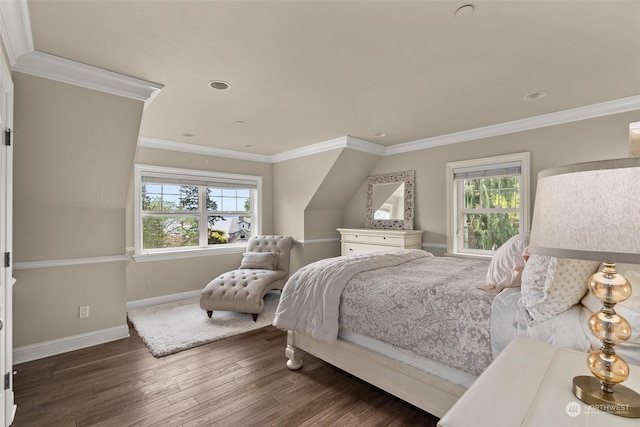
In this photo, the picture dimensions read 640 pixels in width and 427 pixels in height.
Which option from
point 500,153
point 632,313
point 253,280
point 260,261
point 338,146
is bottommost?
point 253,280

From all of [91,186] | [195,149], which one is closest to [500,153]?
[195,149]

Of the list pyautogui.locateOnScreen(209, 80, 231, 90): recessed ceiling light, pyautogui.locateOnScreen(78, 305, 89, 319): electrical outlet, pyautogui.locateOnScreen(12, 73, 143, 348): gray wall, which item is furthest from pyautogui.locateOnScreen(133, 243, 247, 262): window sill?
pyautogui.locateOnScreen(209, 80, 231, 90): recessed ceiling light

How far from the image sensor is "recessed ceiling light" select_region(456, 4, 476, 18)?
5.24 ft

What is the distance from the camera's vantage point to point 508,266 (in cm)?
181

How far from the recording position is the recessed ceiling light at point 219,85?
8.12ft

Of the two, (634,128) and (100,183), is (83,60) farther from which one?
(634,128)

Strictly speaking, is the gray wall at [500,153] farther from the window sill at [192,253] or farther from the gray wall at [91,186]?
the window sill at [192,253]

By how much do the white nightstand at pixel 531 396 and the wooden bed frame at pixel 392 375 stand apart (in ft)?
2.00

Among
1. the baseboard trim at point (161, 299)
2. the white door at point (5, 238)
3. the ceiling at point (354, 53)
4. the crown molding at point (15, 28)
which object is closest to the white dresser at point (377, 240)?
the ceiling at point (354, 53)

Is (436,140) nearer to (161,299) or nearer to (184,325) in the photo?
(184,325)

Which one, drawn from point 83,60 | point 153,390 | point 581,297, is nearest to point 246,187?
point 83,60

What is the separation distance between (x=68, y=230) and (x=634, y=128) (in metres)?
4.91

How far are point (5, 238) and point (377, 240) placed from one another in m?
3.91

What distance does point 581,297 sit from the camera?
55.4 inches
